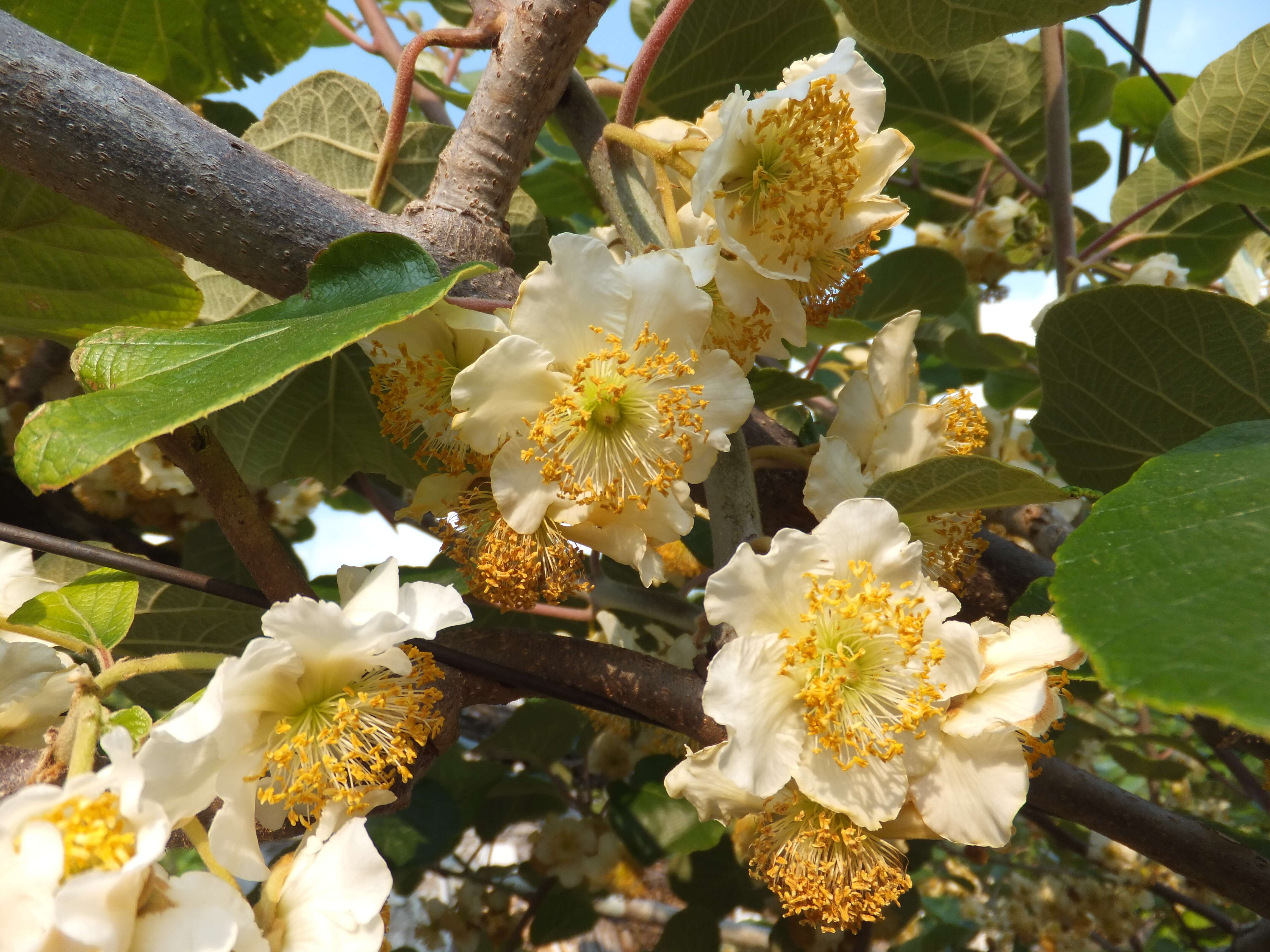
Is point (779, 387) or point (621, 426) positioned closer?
point (621, 426)

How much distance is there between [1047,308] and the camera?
1014 mm

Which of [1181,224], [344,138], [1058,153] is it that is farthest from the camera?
[1181,224]

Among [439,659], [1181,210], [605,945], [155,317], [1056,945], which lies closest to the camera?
[439,659]

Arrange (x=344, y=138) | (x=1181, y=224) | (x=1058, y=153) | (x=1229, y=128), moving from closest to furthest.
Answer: (x=344, y=138) → (x=1229, y=128) → (x=1058, y=153) → (x=1181, y=224)

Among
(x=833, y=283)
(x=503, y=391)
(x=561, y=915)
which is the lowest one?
(x=561, y=915)

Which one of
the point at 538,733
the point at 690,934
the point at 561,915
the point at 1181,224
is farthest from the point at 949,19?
the point at 561,915

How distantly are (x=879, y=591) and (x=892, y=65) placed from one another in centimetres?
117

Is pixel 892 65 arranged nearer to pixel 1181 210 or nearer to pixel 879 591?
pixel 1181 210

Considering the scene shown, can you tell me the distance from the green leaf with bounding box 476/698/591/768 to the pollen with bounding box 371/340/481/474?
0.88m

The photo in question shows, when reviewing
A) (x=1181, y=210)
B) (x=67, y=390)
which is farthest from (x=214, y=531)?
(x=1181, y=210)

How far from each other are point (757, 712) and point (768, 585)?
0.28 ft

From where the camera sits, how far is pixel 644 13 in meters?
1.53

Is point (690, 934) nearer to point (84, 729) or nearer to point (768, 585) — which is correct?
point (768, 585)

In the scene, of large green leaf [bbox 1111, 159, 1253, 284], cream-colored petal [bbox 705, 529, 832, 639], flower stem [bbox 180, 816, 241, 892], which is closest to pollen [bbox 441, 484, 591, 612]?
cream-colored petal [bbox 705, 529, 832, 639]
